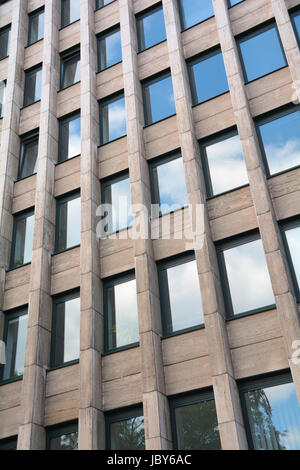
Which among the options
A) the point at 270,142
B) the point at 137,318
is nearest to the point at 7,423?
the point at 137,318

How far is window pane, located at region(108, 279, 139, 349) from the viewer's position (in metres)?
17.0

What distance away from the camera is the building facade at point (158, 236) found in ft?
48.3

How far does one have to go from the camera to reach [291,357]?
13.7m

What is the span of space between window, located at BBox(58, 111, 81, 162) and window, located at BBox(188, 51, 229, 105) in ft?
17.6

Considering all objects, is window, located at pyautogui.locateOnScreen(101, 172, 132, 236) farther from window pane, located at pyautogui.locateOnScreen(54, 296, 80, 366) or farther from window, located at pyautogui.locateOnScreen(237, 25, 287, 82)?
window, located at pyautogui.locateOnScreen(237, 25, 287, 82)

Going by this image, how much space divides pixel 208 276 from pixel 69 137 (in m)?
10.4

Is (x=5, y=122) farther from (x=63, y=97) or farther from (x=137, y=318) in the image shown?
(x=137, y=318)

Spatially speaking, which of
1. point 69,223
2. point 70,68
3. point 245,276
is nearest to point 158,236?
point 245,276

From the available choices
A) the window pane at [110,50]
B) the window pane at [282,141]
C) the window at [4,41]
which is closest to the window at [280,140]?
the window pane at [282,141]

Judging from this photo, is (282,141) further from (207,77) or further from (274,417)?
(274,417)

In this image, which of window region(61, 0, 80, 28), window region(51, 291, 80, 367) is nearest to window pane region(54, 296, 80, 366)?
window region(51, 291, 80, 367)

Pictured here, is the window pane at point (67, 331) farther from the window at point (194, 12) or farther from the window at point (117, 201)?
the window at point (194, 12)

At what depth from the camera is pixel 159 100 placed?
2139 cm
